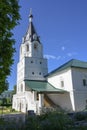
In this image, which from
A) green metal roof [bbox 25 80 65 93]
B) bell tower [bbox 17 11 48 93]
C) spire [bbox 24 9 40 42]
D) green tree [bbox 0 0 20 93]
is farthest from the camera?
spire [bbox 24 9 40 42]

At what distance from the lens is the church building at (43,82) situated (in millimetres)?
31384

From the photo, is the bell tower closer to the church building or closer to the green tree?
the church building

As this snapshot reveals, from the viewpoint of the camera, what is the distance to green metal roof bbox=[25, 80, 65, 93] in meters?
31.2

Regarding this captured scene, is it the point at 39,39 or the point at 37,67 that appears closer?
the point at 37,67

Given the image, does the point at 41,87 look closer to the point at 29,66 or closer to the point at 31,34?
the point at 29,66

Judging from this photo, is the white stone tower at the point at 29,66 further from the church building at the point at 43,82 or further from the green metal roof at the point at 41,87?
the green metal roof at the point at 41,87

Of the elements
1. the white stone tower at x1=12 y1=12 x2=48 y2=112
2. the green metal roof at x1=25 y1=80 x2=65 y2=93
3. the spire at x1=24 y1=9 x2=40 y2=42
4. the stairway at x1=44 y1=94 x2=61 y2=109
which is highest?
the spire at x1=24 y1=9 x2=40 y2=42

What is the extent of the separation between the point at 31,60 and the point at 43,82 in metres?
5.96

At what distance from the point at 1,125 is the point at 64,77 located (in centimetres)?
2575

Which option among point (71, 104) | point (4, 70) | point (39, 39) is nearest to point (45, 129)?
point (4, 70)

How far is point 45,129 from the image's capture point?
9320 millimetres

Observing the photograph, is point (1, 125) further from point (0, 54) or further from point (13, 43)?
point (13, 43)

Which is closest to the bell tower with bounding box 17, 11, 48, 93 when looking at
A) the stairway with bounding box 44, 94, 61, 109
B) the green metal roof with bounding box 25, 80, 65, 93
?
the green metal roof with bounding box 25, 80, 65, 93

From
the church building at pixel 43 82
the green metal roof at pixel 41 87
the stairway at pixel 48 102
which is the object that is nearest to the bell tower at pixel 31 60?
the church building at pixel 43 82
